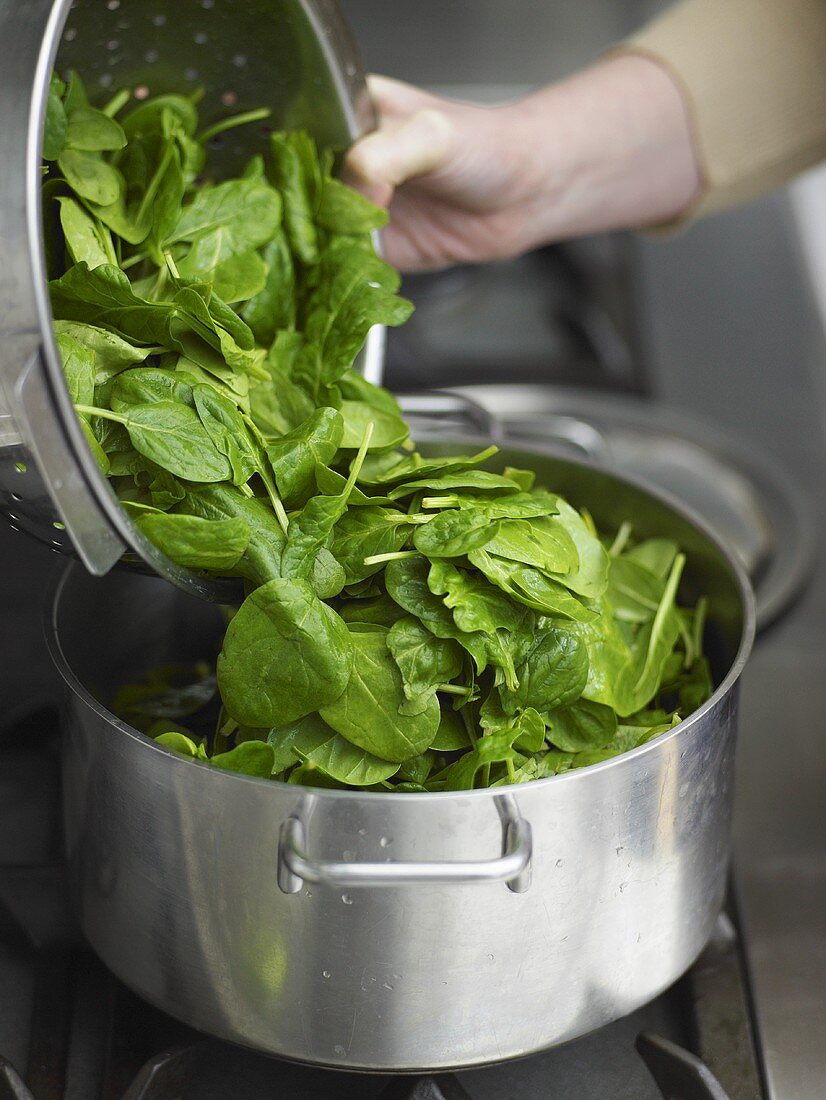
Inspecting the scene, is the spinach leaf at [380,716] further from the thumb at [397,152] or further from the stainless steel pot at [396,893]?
the thumb at [397,152]

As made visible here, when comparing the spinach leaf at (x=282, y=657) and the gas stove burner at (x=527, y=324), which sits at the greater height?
the spinach leaf at (x=282, y=657)

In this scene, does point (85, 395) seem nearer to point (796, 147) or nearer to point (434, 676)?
point (434, 676)

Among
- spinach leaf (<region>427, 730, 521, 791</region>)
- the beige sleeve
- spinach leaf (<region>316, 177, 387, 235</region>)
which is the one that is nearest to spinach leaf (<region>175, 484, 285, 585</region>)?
spinach leaf (<region>427, 730, 521, 791</region>)

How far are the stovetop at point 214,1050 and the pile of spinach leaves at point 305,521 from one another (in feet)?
0.45

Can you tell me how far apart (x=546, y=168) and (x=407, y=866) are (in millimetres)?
653

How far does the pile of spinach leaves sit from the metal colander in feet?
0.11

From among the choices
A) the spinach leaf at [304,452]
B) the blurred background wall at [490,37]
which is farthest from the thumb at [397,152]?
the blurred background wall at [490,37]

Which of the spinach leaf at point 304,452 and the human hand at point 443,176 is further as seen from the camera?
the human hand at point 443,176

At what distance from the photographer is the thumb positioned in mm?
750

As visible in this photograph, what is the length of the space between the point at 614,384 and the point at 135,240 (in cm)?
74

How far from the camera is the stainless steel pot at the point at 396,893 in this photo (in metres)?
0.46

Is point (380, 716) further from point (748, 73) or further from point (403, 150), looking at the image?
point (748, 73)

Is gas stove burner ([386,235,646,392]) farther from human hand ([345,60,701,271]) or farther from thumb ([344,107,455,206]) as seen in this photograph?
thumb ([344,107,455,206])

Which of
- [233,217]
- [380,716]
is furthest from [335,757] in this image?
[233,217]
